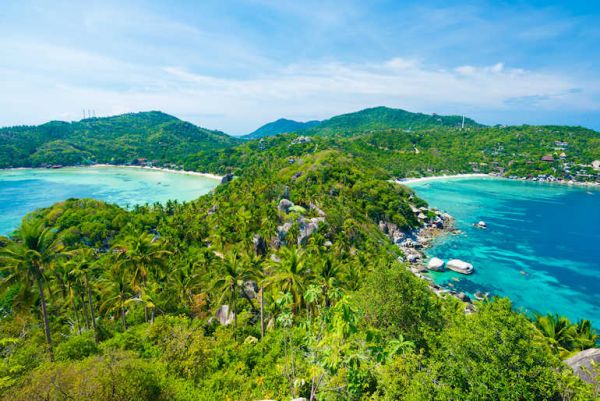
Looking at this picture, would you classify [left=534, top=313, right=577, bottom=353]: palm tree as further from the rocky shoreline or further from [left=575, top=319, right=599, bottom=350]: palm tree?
the rocky shoreline

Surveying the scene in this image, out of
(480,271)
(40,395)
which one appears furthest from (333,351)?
(480,271)

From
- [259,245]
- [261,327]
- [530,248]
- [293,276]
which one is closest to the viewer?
[293,276]

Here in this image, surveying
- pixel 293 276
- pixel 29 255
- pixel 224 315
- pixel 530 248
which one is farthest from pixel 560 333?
pixel 530 248

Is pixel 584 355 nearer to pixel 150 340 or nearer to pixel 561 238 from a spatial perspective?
pixel 150 340

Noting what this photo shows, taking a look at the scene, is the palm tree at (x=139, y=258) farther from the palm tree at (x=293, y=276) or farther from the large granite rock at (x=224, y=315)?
the palm tree at (x=293, y=276)

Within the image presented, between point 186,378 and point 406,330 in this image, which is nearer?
point 186,378

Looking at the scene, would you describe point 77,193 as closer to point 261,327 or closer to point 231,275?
point 231,275
